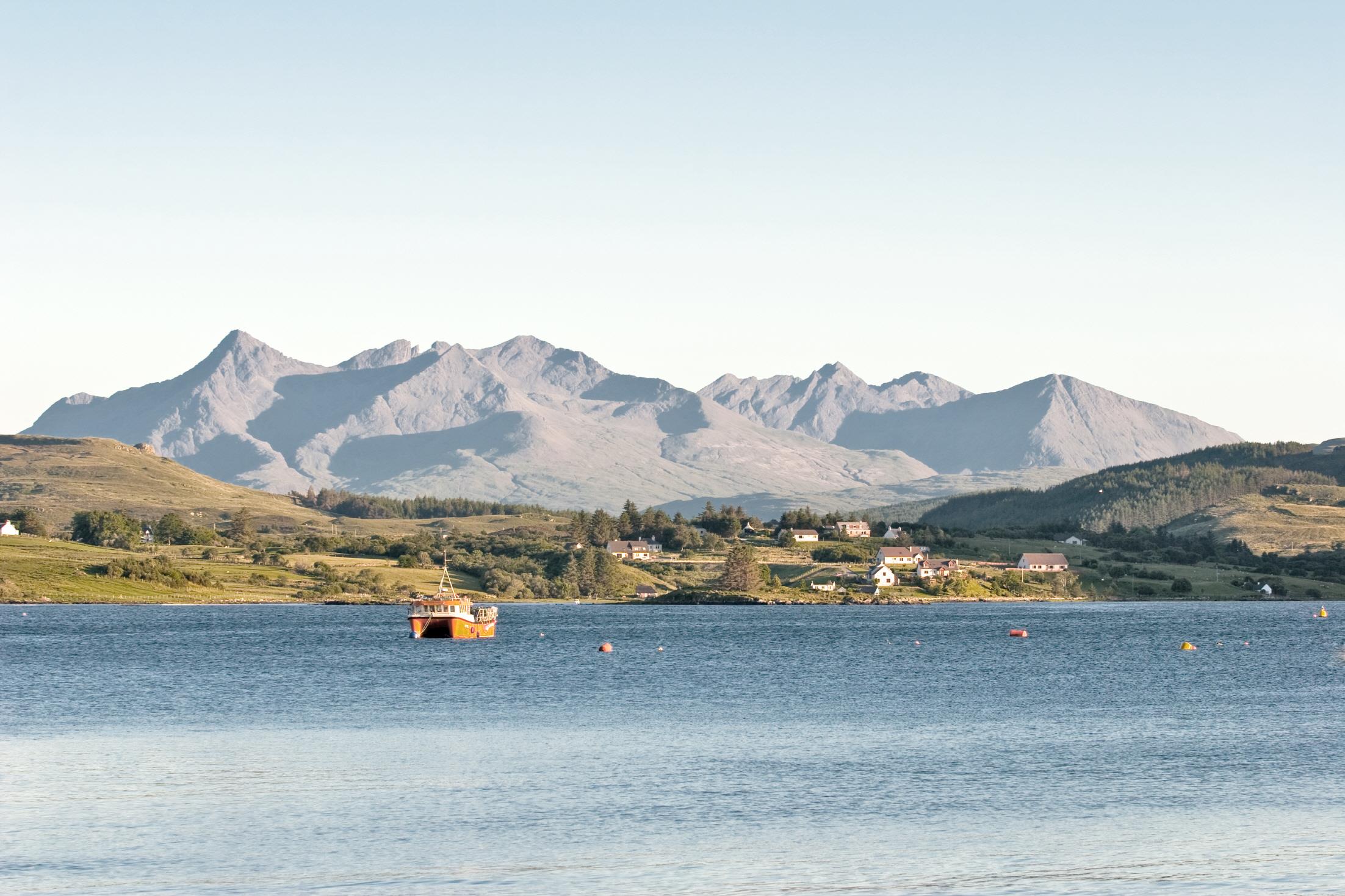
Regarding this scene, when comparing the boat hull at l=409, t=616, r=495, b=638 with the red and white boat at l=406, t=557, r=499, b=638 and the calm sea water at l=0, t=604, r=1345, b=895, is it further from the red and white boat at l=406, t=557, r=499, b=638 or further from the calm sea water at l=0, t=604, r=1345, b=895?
the calm sea water at l=0, t=604, r=1345, b=895

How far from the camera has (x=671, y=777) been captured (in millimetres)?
57906

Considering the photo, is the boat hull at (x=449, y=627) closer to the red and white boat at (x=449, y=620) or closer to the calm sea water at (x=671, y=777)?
the red and white boat at (x=449, y=620)

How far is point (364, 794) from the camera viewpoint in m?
53.2

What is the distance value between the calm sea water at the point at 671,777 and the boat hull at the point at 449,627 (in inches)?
1431

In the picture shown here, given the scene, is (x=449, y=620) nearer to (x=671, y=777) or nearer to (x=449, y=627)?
(x=449, y=627)

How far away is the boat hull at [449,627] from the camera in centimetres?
15538

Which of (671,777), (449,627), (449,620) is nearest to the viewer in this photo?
(671,777)

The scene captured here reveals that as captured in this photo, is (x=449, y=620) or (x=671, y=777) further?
(x=449, y=620)

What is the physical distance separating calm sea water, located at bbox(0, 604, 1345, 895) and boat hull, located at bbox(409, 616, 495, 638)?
3635 cm

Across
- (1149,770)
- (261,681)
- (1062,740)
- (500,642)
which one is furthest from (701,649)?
(1149,770)

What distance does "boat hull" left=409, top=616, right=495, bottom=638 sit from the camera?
155 metres

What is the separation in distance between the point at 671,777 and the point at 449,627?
101732mm

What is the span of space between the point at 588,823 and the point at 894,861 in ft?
33.8

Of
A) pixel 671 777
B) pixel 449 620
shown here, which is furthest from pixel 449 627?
pixel 671 777
